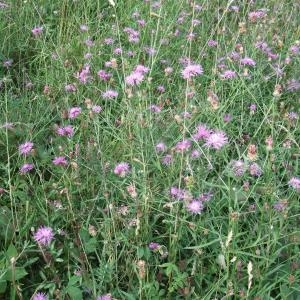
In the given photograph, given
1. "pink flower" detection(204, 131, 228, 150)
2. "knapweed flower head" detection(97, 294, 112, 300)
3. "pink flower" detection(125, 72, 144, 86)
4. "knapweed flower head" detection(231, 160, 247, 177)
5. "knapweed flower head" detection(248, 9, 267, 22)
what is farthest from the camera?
"knapweed flower head" detection(248, 9, 267, 22)

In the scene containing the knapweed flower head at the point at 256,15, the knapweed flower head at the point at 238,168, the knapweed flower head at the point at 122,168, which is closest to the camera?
the knapweed flower head at the point at 238,168

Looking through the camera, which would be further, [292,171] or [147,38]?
[147,38]

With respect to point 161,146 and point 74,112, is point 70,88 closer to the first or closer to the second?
point 74,112

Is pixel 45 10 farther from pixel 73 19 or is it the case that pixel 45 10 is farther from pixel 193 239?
pixel 193 239

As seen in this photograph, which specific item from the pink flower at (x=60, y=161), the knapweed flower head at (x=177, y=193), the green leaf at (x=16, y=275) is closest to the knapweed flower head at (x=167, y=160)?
the knapweed flower head at (x=177, y=193)

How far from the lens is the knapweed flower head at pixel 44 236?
139cm

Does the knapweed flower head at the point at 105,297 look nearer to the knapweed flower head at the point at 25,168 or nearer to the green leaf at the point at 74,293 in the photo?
the green leaf at the point at 74,293

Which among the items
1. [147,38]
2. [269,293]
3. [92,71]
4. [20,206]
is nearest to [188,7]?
[147,38]

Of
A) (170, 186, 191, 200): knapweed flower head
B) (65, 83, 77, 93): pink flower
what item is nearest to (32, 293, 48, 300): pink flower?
(170, 186, 191, 200): knapweed flower head

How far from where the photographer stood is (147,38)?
264cm

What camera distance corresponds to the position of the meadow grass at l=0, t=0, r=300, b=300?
1.33 m

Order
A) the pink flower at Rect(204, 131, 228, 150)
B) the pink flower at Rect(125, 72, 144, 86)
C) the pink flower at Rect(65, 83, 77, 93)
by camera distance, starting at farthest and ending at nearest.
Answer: the pink flower at Rect(65, 83, 77, 93)
the pink flower at Rect(125, 72, 144, 86)
the pink flower at Rect(204, 131, 228, 150)

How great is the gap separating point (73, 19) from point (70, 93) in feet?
2.50

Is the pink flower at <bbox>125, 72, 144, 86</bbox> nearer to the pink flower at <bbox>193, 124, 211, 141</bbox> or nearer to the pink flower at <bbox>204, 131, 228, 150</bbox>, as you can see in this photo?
the pink flower at <bbox>193, 124, 211, 141</bbox>
